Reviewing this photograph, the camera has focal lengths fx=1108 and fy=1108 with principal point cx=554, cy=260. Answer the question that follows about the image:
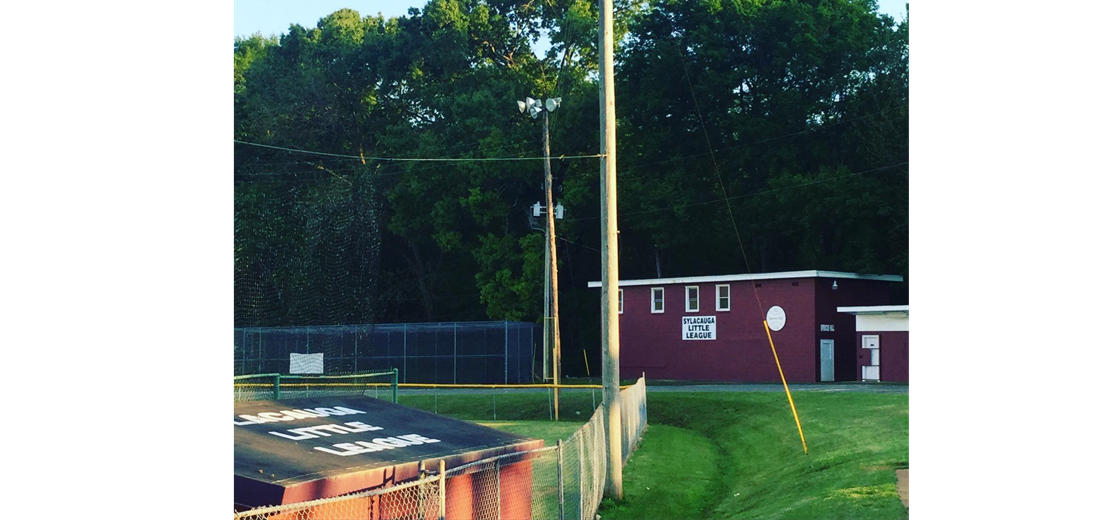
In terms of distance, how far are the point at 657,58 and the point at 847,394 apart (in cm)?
3142

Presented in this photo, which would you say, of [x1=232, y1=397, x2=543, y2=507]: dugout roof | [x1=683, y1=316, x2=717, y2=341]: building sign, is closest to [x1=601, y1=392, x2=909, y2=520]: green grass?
[x1=232, y1=397, x2=543, y2=507]: dugout roof

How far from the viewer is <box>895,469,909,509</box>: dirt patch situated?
1332cm

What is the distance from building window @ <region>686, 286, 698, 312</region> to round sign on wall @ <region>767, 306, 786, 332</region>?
376 centimetres

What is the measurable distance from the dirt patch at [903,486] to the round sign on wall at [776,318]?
88.6ft

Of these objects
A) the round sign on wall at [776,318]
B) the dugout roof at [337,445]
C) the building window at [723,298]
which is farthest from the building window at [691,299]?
the dugout roof at [337,445]

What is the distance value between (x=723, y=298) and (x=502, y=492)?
107 feet

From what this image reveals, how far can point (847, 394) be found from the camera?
3139 cm

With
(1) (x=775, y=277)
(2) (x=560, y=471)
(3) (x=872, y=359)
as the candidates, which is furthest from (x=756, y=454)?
(1) (x=775, y=277)

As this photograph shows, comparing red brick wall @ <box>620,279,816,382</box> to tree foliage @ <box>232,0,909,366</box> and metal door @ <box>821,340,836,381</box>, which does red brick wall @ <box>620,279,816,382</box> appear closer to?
metal door @ <box>821,340,836,381</box>

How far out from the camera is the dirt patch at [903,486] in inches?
524

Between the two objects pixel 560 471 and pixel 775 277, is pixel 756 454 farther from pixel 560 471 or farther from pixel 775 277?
pixel 775 277
